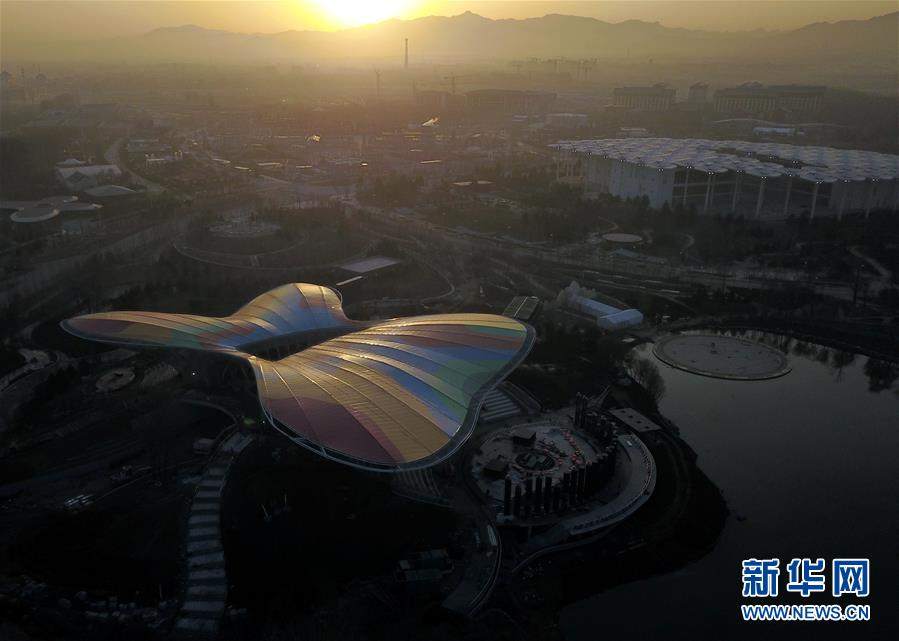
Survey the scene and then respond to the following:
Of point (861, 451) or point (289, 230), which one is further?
point (289, 230)

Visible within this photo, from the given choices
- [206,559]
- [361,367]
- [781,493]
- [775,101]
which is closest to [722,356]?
[781,493]

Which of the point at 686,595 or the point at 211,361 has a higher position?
the point at 211,361

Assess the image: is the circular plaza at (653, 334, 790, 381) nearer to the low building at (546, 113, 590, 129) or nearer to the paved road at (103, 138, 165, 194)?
the paved road at (103, 138, 165, 194)

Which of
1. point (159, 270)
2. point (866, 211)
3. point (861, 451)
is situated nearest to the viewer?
point (861, 451)

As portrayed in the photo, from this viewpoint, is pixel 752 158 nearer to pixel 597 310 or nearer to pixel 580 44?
pixel 597 310

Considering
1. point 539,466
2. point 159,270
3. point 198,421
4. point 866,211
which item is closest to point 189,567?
point 198,421

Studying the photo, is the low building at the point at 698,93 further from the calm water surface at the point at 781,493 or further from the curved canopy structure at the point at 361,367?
the curved canopy structure at the point at 361,367

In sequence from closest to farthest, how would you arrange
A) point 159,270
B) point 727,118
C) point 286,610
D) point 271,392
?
point 286,610, point 271,392, point 159,270, point 727,118

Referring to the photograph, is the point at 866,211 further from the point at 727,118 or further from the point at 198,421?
the point at 727,118
